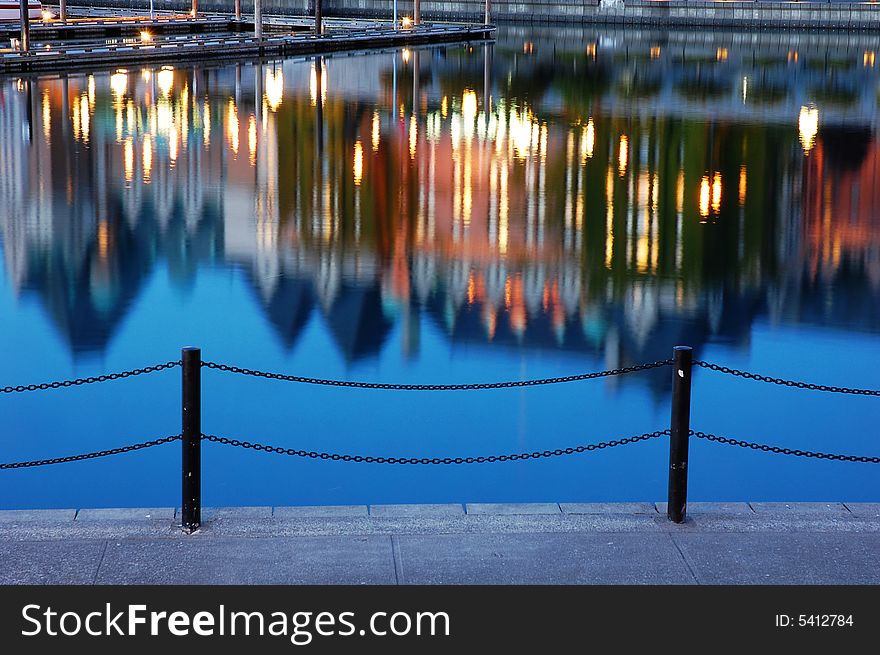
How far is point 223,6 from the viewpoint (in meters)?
90.7

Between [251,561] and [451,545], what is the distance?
949 mm

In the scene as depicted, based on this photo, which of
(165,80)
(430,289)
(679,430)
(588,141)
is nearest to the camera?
(679,430)

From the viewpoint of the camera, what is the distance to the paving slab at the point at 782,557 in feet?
20.5

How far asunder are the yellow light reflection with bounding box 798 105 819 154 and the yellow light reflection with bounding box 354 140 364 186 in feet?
28.8

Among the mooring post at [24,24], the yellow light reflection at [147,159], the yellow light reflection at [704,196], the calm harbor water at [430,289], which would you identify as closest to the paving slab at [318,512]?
the calm harbor water at [430,289]

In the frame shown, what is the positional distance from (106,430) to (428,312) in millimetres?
4623

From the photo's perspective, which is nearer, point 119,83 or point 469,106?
point 469,106

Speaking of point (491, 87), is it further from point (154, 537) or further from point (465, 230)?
point (154, 537)

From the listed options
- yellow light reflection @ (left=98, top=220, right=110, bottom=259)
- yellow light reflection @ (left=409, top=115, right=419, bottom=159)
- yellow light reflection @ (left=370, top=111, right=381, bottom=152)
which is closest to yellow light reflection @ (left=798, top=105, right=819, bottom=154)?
yellow light reflection @ (left=409, top=115, right=419, bottom=159)

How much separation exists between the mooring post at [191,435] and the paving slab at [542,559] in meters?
1.03

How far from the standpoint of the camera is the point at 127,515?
706 cm

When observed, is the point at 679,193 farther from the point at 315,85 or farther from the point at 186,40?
the point at 186,40

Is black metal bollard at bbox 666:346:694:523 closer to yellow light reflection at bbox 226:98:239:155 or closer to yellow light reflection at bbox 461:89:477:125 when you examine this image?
yellow light reflection at bbox 226:98:239:155

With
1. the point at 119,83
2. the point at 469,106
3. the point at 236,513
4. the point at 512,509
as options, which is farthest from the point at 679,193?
the point at 119,83
